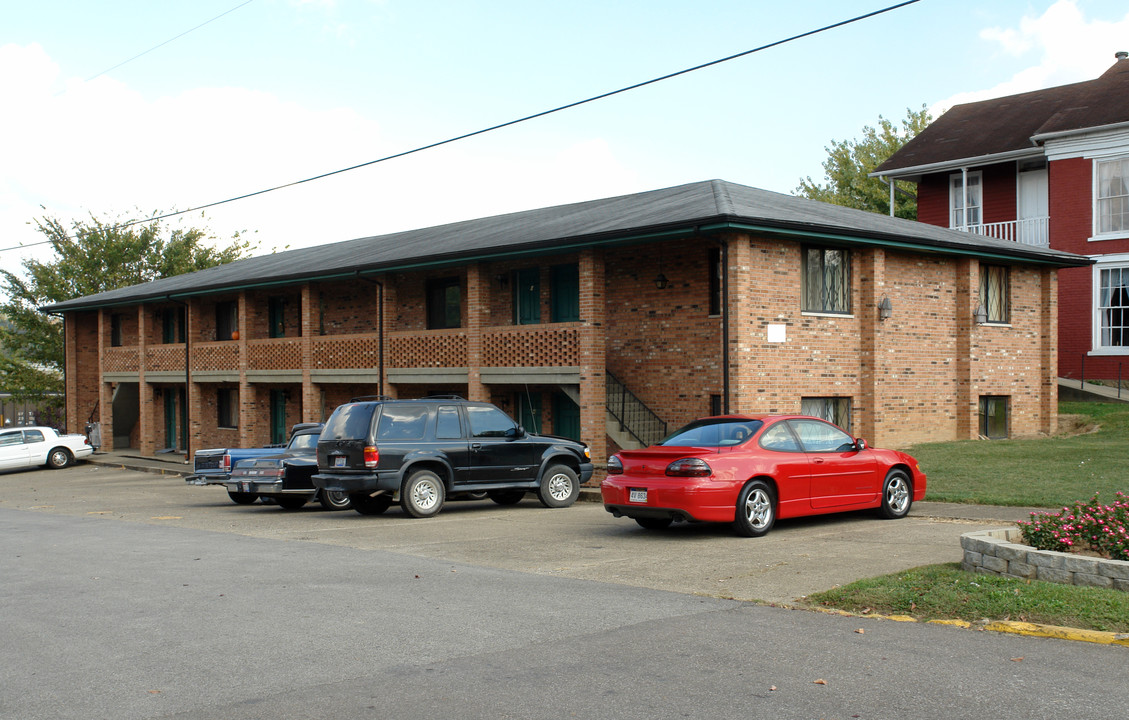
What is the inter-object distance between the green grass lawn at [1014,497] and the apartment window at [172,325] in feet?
87.2

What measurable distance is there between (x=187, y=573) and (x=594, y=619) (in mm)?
4702

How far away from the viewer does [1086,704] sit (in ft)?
18.5

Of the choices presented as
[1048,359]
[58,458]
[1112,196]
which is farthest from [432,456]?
[58,458]

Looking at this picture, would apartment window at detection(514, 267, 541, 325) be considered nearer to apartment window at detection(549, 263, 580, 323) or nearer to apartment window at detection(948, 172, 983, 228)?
apartment window at detection(549, 263, 580, 323)

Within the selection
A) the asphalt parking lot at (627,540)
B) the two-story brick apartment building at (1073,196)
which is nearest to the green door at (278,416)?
the asphalt parking lot at (627,540)

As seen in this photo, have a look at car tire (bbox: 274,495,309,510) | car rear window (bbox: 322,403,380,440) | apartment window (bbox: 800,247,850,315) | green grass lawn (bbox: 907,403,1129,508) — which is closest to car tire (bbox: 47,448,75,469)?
car tire (bbox: 274,495,309,510)

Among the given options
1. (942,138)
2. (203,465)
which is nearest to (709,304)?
(203,465)

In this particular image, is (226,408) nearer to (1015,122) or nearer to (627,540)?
(627,540)

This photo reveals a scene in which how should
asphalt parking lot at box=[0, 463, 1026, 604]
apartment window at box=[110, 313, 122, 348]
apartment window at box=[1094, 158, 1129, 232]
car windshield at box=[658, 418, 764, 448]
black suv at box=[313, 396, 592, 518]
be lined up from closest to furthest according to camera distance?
1. asphalt parking lot at box=[0, 463, 1026, 604]
2. car windshield at box=[658, 418, 764, 448]
3. black suv at box=[313, 396, 592, 518]
4. apartment window at box=[1094, 158, 1129, 232]
5. apartment window at box=[110, 313, 122, 348]

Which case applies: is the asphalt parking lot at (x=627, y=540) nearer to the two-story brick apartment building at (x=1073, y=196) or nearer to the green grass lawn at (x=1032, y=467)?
the green grass lawn at (x=1032, y=467)

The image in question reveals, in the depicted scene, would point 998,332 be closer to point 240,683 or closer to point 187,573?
point 187,573

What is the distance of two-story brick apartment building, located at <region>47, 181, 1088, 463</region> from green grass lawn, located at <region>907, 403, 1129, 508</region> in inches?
61.4

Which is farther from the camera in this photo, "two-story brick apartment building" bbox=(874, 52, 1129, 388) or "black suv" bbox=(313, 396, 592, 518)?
"two-story brick apartment building" bbox=(874, 52, 1129, 388)

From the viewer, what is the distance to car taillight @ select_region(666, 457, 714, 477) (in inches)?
473
